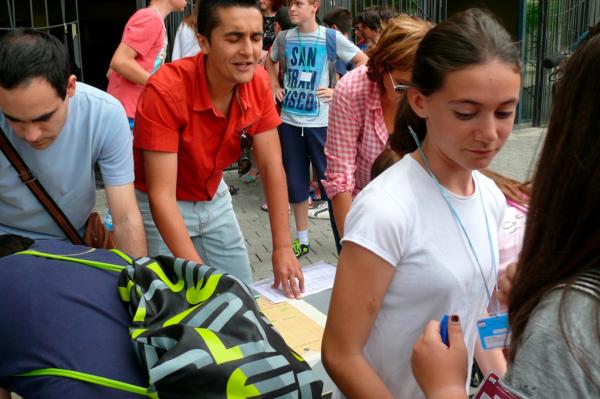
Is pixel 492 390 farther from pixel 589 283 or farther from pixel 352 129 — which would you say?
pixel 352 129

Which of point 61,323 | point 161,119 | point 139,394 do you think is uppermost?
point 161,119

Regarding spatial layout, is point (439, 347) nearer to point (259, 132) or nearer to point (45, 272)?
point (45, 272)

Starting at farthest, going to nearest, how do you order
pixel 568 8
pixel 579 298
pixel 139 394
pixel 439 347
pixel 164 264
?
1. pixel 568 8
2. pixel 164 264
3. pixel 139 394
4. pixel 439 347
5. pixel 579 298

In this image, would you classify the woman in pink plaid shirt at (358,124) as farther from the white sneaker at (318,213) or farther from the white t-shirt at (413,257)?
the white sneaker at (318,213)

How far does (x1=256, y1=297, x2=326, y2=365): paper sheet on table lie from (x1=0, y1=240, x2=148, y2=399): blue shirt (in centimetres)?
78

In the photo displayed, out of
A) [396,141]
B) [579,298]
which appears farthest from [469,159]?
[579,298]

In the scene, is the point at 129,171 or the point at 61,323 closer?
the point at 61,323

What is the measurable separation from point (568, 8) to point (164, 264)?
30.3ft

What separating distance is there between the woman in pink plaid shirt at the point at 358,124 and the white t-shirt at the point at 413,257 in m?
1.05

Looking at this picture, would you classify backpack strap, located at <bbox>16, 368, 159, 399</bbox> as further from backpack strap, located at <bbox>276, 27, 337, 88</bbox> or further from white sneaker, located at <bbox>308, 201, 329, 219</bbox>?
white sneaker, located at <bbox>308, 201, 329, 219</bbox>

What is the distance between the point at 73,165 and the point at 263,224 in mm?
3267

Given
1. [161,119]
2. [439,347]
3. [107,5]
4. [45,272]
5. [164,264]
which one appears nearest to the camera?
[439,347]

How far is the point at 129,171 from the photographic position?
8.04 ft

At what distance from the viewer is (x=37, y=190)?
7.62ft
